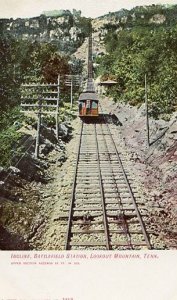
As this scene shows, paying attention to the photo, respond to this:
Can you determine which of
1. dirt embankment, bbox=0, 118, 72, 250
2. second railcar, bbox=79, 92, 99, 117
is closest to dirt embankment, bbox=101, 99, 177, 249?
second railcar, bbox=79, 92, 99, 117

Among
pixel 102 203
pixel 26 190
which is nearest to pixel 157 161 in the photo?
pixel 102 203

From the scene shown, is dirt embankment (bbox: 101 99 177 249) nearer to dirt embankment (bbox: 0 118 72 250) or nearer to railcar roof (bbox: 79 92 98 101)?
railcar roof (bbox: 79 92 98 101)

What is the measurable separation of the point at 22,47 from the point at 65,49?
16 centimetres

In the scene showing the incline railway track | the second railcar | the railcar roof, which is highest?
the railcar roof

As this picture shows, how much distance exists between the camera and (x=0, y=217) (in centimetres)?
165

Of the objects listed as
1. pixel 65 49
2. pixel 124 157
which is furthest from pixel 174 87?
pixel 65 49

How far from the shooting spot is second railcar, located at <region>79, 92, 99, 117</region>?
1.72 metres

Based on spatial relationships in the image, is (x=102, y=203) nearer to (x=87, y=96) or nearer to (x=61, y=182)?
(x=61, y=182)

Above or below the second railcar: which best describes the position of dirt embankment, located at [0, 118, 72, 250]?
below

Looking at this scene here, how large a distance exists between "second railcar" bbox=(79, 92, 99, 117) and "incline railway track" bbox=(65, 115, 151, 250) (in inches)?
2.0

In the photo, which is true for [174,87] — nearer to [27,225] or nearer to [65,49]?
[65,49]

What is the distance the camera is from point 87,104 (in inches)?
68.2

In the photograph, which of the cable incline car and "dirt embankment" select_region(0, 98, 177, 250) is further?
the cable incline car

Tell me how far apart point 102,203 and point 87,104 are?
14.2 inches
